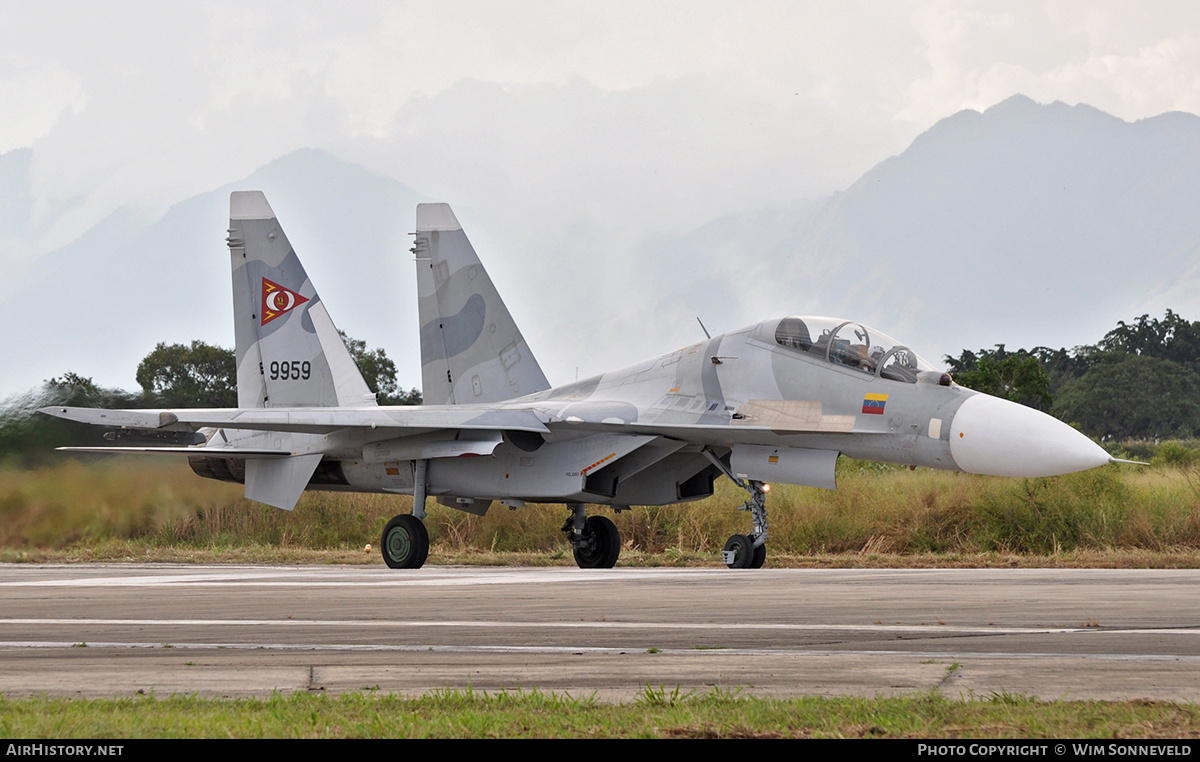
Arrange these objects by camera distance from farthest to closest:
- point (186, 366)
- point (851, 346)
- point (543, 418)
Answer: point (186, 366) < point (543, 418) < point (851, 346)

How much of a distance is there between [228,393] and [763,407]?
27648 mm

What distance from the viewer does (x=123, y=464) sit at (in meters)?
21.2

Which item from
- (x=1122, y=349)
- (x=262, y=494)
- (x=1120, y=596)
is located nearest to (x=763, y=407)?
(x=1120, y=596)

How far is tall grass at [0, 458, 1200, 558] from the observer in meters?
19.0

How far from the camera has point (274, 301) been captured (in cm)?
2027

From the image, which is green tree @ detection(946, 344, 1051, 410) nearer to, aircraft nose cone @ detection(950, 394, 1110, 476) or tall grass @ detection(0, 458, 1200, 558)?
tall grass @ detection(0, 458, 1200, 558)

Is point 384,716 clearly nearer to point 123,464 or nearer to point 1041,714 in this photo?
point 1041,714

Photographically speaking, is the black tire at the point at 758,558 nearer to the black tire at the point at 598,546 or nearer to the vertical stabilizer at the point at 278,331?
the black tire at the point at 598,546

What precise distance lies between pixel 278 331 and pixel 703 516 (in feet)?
23.6

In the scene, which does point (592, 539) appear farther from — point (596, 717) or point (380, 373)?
point (380, 373)

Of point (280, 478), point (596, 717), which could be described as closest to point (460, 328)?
point (280, 478)

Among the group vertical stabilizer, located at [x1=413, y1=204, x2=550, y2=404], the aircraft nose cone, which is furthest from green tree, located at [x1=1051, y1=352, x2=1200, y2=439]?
the aircraft nose cone
